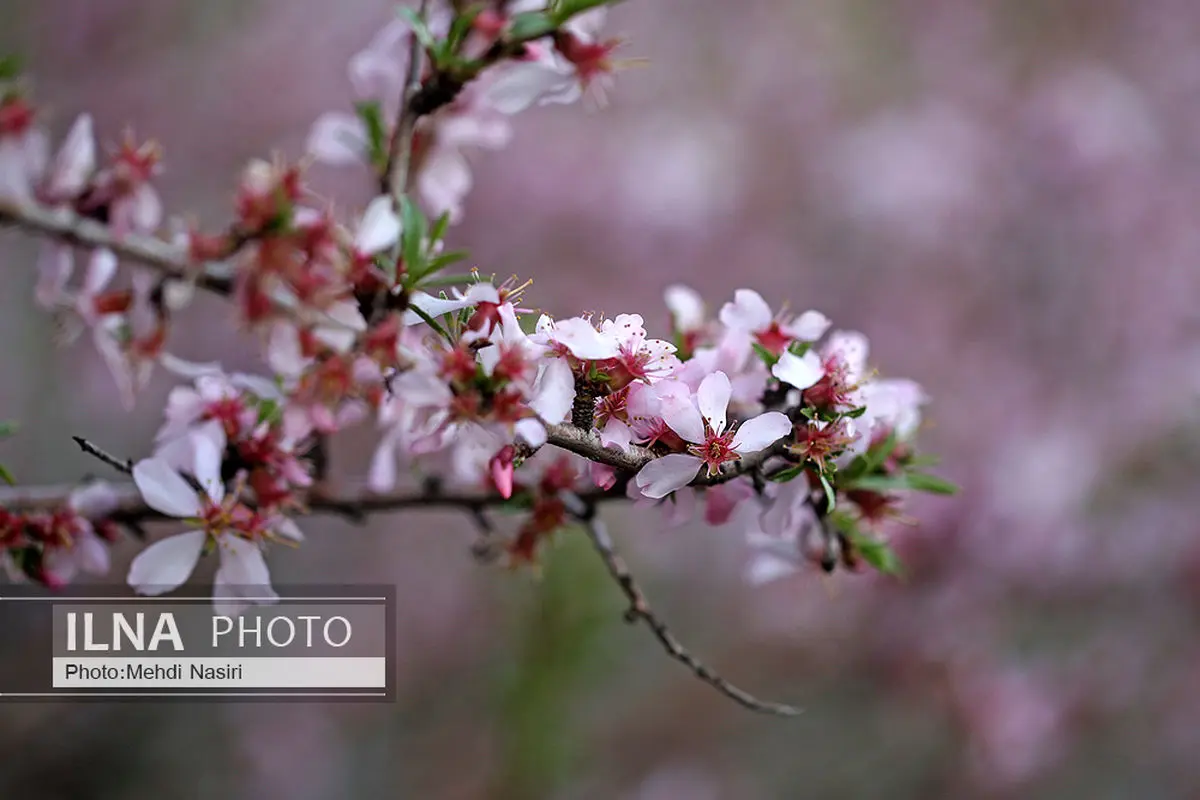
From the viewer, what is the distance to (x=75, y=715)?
1.83 metres

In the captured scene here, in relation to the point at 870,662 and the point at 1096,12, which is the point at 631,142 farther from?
the point at 870,662

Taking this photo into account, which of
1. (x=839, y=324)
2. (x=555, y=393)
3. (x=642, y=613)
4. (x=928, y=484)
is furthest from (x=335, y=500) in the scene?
(x=839, y=324)

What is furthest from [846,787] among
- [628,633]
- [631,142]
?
[631,142]

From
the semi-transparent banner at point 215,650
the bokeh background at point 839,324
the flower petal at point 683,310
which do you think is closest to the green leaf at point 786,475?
the flower petal at point 683,310

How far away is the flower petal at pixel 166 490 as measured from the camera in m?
0.73

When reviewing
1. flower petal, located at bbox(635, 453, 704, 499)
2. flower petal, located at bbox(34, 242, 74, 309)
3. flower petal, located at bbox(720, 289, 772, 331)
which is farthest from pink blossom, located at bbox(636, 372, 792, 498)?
flower petal, located at bbox(34, 242, 74, 309)

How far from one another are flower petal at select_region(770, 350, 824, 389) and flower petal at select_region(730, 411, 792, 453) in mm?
30

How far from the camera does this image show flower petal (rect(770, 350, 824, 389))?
2.25 ft

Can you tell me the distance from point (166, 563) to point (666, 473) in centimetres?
40

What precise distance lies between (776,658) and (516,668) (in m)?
0.66

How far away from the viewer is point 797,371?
693 mm

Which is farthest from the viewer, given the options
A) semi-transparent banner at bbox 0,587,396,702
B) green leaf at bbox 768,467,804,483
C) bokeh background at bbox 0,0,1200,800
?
bokeh background at bbox 0,0,1200,800

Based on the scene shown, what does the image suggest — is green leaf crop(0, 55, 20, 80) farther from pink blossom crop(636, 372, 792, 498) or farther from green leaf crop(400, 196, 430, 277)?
pink blossom crop(636, 372, 792, 498)

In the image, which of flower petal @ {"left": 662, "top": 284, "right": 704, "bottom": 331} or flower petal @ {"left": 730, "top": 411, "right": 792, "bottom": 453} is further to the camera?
flower petal @ {"left": 662, "top": 284, "right": 704, "bottom": 331}
